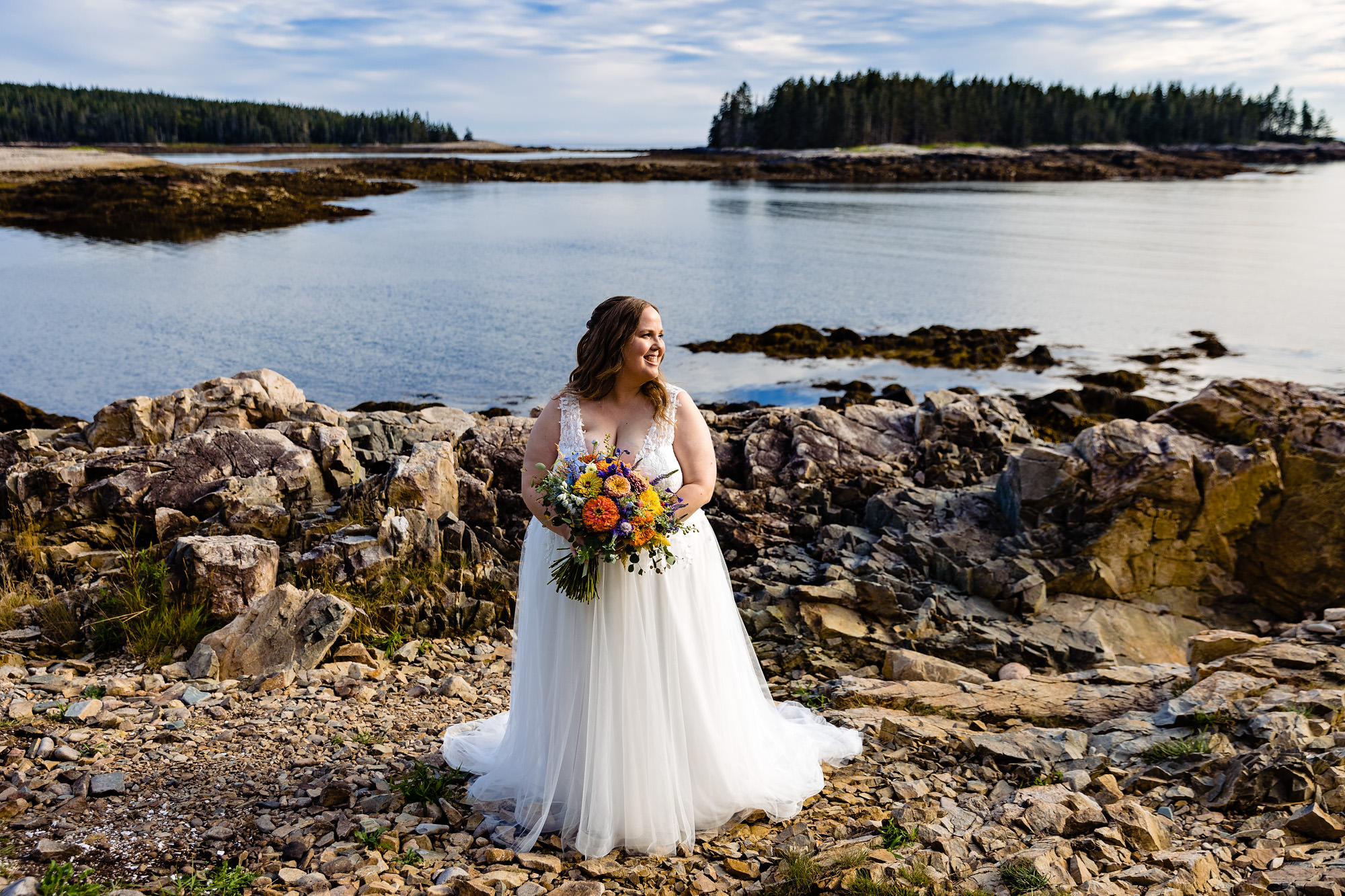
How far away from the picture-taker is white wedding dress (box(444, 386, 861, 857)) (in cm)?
480

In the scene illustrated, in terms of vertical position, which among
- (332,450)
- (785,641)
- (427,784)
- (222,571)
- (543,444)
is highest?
(543,444)

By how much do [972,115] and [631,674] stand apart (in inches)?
5863

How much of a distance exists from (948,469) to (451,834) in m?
9.30

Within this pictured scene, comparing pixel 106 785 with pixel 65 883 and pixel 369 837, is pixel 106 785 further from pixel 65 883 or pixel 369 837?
pixel 369 837

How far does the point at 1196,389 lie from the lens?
65.3 feet

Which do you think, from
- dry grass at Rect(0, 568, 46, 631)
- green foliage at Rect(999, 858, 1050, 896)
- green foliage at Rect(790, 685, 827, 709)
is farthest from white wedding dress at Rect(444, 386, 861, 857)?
dry grass at Rect(0, 568, 46, 631)

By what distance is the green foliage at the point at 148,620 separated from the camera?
736cm

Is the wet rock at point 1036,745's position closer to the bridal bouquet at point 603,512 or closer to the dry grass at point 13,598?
the bridal bouquet at point 603,512

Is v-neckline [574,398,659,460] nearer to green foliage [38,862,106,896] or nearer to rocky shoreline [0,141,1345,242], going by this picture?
green foliage [38,862,106,896]

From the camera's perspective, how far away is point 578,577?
4.65 meters

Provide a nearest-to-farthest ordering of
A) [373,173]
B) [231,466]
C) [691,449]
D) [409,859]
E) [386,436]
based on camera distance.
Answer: [409,859] → [691,449] → [231,466] → [386,436] → [373,173]

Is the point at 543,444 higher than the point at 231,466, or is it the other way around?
the point at 543,444

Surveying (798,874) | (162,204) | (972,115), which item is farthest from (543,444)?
(972,115)

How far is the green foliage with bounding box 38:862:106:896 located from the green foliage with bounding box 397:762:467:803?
1578 mm
